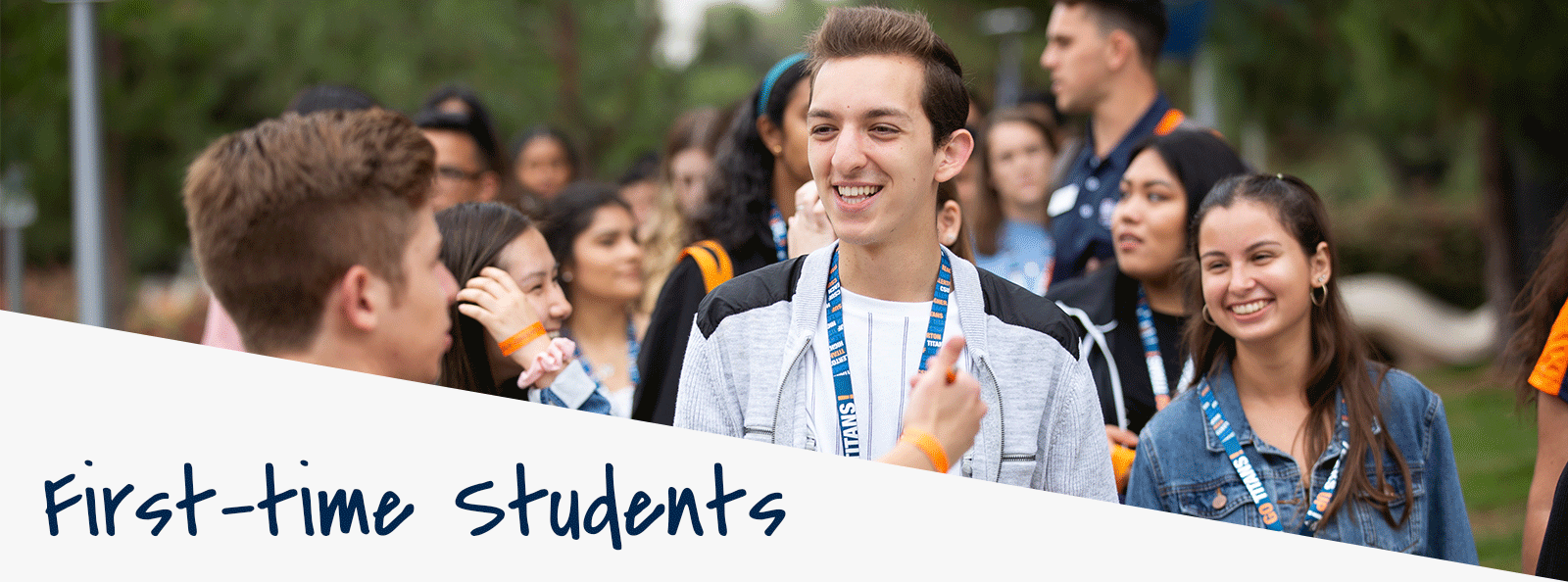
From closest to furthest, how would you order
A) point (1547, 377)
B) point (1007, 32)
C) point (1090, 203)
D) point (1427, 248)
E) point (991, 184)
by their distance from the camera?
point (1547, 377), point (1090, 203), point (991, 184), point (1007, 32), point (1427, 248)

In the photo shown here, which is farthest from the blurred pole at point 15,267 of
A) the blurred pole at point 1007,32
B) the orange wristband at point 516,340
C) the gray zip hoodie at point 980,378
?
the gray zip hoodie at point 980,378

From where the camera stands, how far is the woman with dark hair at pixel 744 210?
10.6 feet

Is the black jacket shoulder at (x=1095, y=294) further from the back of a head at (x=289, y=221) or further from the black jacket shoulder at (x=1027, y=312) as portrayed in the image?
the back of a head at (x=289, y=221)

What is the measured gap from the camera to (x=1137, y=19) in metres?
4.84

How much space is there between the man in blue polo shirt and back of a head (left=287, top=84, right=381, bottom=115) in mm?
2700

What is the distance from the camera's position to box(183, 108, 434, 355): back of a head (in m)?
2.22

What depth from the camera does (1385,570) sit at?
248 cm

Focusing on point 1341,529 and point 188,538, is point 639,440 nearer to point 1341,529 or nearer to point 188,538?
point 188,538

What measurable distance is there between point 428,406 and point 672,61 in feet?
50.0

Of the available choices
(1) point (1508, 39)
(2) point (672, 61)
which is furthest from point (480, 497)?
(2) point (672, 61)

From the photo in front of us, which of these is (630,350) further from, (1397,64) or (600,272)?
(1397,64)

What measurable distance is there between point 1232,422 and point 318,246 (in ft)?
7.14

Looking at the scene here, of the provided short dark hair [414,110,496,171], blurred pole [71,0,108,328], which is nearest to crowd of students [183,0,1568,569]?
short dark hair [414,110,496,171]

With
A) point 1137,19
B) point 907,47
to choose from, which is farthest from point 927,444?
point 1137,19
